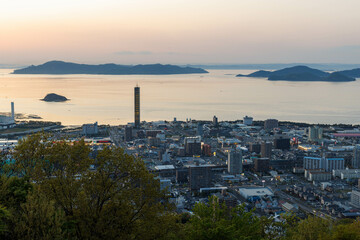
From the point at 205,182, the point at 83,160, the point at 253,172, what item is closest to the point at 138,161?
the point at 83,160

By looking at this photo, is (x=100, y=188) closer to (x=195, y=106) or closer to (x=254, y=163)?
(x=254, y=163)

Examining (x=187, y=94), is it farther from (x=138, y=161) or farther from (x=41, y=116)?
(x=138, y=161)

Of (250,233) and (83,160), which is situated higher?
(83,160)

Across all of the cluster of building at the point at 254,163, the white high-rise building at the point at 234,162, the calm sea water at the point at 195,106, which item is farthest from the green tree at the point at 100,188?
the calm sea water at the point at 195,106

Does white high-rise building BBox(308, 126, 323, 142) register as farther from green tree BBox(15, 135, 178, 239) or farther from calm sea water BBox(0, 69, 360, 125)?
green tree BBox(15, 135, 178, 239)

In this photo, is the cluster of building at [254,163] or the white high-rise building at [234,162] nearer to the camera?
the cluster of building at [254,163]

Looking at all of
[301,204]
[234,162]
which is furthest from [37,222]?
[234,162]

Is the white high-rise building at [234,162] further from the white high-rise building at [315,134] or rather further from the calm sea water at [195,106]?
the calm sea water at [195,106]

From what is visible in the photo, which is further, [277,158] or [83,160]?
[277,158]
